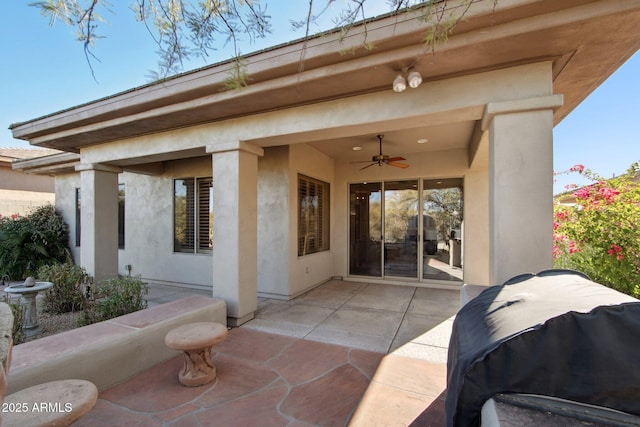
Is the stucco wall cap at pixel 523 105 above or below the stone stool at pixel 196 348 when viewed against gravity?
above

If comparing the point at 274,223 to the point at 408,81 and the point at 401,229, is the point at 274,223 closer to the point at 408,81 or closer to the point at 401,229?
the point at 401,229

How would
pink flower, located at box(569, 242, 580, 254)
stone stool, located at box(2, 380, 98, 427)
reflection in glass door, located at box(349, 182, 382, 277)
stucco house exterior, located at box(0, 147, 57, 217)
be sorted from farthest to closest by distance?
stucco house exterior, located at box(0, 147, 57, 217)
reflection in glass door, located at box(349, 182, 382, 277)
pink flower, located at box(569, 242, 580, 254)
stone stool, located at box(2, 380, 98, 427)

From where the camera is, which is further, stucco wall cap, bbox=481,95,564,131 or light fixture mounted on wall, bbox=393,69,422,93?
light fixture mounted on wall, bbox=393,69,422,93

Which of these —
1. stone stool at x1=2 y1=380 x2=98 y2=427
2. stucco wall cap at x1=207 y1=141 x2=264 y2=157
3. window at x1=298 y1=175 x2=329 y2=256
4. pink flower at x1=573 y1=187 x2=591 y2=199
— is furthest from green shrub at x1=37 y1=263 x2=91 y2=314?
pink flower at x1=573 y1=187 x2=591 y2=199

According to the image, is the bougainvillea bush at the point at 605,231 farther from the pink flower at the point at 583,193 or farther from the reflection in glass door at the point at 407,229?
the reflection in glass door at the point at 407,229

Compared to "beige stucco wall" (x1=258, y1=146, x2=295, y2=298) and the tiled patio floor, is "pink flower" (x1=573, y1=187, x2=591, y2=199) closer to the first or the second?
the tiled patio floor

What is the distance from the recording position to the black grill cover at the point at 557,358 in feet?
3.76

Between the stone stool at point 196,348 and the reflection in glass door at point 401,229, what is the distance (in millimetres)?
5076

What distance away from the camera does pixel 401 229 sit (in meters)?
7.20

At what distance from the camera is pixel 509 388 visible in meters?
1.25

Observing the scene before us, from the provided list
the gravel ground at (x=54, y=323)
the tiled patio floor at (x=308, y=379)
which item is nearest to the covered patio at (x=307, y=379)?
the tiled patio floor at (x=308, y=379)

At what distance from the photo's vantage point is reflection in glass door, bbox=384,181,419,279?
23.3 ft

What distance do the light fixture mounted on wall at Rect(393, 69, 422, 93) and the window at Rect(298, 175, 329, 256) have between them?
3.49 meters

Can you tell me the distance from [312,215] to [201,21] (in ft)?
16.5
